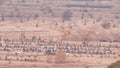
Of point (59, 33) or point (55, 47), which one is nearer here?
point (55, 47)

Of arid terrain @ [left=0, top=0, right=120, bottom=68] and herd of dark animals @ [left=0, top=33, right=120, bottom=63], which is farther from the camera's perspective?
herd of dark animals @ [left=0, top=33, right=120, bottom=63]

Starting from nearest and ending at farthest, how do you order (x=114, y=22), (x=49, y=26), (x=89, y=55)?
(x=89, y=55) < (x=49, y=26) < (x=114, y=22)

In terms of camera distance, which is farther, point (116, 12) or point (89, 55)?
point (116, 12)

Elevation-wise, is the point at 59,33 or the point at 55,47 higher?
the point at 59,33

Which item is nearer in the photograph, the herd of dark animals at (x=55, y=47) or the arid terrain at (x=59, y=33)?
the arid terrain at (x=59, y=33)

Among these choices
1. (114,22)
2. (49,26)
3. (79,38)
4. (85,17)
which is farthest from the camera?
(85,17)

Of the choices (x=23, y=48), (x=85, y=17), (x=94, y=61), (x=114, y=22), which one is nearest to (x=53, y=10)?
(x=85, y=17)

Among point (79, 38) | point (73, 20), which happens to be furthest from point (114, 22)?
point (79, 38)

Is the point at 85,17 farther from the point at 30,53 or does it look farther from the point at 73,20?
the point at 30,53
